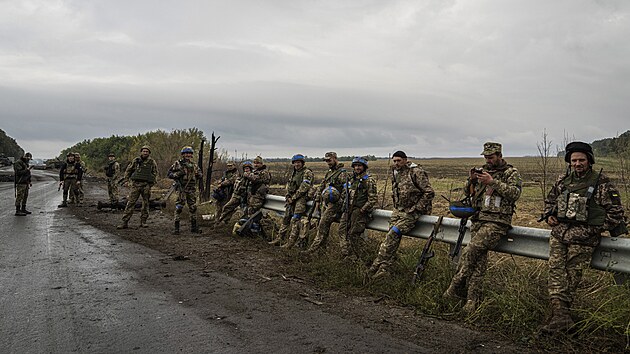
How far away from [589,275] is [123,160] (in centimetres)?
4883

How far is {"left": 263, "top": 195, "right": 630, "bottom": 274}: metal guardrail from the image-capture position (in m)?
4.69

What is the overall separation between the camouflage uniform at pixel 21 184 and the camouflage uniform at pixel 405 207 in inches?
469

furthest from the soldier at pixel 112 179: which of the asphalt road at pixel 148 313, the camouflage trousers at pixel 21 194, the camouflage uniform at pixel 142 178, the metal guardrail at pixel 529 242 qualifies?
the metal guardrail at pixel 529 242

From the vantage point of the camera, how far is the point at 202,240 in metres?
9.99

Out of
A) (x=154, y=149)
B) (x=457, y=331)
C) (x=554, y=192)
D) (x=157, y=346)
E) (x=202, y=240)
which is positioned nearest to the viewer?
(x=157, y=346)

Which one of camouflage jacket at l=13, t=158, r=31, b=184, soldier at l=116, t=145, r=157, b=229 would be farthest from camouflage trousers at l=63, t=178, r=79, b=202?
soldier at l=116, t=145, r=157, b=229

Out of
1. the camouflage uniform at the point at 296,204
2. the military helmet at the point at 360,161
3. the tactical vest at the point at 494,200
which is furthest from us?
the camouflage uniform at the point at 296,204

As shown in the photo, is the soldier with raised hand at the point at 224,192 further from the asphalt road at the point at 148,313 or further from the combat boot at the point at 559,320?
the combat boot at the point at 559,320

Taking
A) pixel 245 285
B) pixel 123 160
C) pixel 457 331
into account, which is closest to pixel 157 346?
pixel 245 285

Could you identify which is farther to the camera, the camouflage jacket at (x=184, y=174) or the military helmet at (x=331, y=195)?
the camouflage jacket at (x=184, y=174)

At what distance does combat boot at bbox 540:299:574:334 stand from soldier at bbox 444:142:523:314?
2.80 ft

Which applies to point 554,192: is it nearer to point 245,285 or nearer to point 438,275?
point 438,275

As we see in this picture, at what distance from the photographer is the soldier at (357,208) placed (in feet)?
25.8

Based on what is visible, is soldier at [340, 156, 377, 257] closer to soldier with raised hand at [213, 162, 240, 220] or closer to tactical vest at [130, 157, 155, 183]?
soldier with raised hand at [213, 162, 240, 220]
